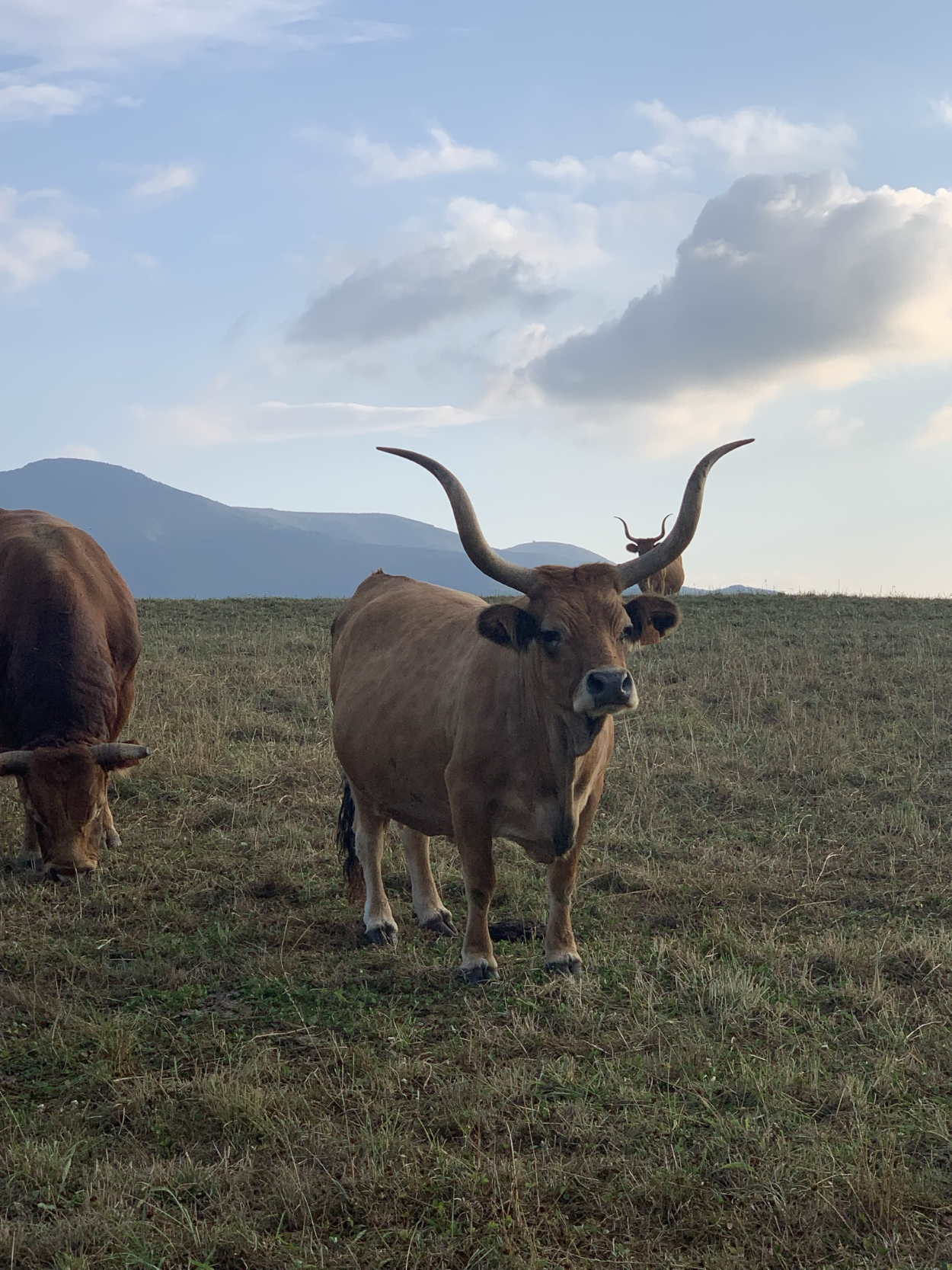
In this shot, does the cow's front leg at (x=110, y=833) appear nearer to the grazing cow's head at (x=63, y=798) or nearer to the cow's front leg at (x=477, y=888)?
the grazing cow's head at (x=63, y=798)

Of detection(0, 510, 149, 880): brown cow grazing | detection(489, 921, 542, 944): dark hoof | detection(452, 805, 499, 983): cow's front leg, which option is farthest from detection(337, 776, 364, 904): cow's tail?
detection(0, 510, 149, 880): brown cow grazing

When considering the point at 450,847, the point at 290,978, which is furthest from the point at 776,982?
the point at 450,847

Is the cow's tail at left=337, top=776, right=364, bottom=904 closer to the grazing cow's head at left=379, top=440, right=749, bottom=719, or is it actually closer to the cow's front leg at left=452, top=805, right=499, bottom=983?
the cow's front leg at left=452, top=805, right=499, bottom=983

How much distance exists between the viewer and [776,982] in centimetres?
546

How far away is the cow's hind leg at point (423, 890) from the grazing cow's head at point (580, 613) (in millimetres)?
1757

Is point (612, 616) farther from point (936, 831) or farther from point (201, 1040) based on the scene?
point (936, 831)

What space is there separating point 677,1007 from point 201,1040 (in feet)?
6.73

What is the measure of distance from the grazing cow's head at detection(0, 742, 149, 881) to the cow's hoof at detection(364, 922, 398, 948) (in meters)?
2.07

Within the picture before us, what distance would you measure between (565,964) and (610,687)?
62.6 inches

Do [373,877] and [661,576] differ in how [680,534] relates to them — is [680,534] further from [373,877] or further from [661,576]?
[661,576]

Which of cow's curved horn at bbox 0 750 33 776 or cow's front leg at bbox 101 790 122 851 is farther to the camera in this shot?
cow's front leg at bbox 101 790 122 851

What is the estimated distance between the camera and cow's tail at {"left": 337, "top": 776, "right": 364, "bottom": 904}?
6.82 m

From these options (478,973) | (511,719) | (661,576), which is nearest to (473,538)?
(511,719)

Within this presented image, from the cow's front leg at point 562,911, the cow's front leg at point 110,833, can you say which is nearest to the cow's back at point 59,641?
the cow's front leg at point 110,833
